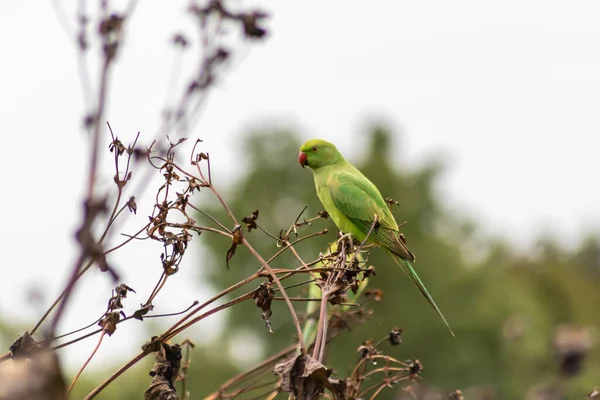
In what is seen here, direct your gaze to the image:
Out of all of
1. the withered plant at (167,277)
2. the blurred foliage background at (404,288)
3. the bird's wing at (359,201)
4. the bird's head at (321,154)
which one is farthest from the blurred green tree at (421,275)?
the withered plant at (167,277)

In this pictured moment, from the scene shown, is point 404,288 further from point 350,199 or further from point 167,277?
point 167,277

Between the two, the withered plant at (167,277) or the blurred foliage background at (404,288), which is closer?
the withered plant at (167,277)

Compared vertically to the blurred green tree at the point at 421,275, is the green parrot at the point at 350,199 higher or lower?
lower

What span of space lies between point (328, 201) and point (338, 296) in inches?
143

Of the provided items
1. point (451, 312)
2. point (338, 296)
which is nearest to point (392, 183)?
point (451, 312)

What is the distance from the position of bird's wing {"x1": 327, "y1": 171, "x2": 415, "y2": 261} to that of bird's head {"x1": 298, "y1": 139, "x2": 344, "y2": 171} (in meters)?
0.32

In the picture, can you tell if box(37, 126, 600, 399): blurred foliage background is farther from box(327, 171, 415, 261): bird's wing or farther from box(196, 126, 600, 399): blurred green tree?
box(327, 171, 415, 261): bird's wing

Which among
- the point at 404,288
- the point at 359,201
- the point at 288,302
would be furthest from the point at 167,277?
the point at 404,288

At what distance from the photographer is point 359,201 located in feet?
20.5

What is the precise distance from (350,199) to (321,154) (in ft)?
2.55

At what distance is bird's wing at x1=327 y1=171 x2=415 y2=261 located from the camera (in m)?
5.99

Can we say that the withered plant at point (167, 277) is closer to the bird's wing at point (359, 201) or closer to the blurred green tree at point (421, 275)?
the bird's wing at point (359, 201)

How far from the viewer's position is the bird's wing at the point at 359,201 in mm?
5988

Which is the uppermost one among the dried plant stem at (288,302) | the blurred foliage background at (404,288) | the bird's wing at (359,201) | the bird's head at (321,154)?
the blurred foliage background at (404,288)
